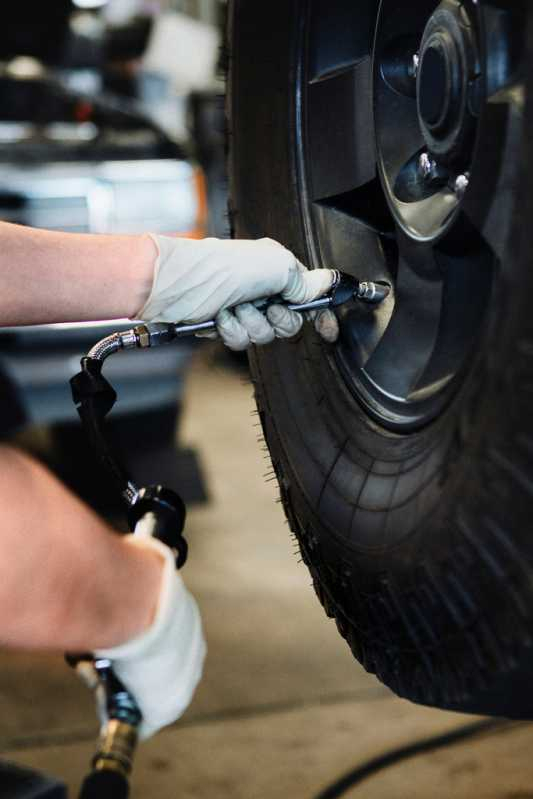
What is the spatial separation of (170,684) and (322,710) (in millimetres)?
1478

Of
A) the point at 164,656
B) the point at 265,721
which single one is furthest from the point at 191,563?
the point at 164,656

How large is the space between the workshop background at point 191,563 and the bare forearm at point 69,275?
46 cm

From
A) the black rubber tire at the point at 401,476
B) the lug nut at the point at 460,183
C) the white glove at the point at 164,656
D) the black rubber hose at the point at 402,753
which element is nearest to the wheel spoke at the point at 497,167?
the black rubber tire at the point at 401,476

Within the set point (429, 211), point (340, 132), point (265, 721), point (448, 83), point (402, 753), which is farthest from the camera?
point (265, 721)

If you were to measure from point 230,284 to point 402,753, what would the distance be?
1.31 m

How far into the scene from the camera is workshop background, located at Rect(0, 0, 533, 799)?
2072 millimetres

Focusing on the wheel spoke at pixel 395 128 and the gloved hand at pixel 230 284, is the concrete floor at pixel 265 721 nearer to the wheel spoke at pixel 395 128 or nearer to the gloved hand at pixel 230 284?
the gloved hand at pixel 230 284

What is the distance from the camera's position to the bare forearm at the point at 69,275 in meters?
1.02

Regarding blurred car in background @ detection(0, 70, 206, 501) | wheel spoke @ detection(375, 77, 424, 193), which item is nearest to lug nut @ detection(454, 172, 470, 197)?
wheel spoke @ detection(375, 77, 424, 193)

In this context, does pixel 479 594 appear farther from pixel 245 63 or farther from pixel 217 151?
pixel 217 151

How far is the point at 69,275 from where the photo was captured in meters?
1.04

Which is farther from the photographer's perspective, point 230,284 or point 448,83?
point 230,284

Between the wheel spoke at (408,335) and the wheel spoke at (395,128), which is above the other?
the wheel spoke at (395,128)

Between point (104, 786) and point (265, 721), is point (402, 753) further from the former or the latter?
point (104, 786)
